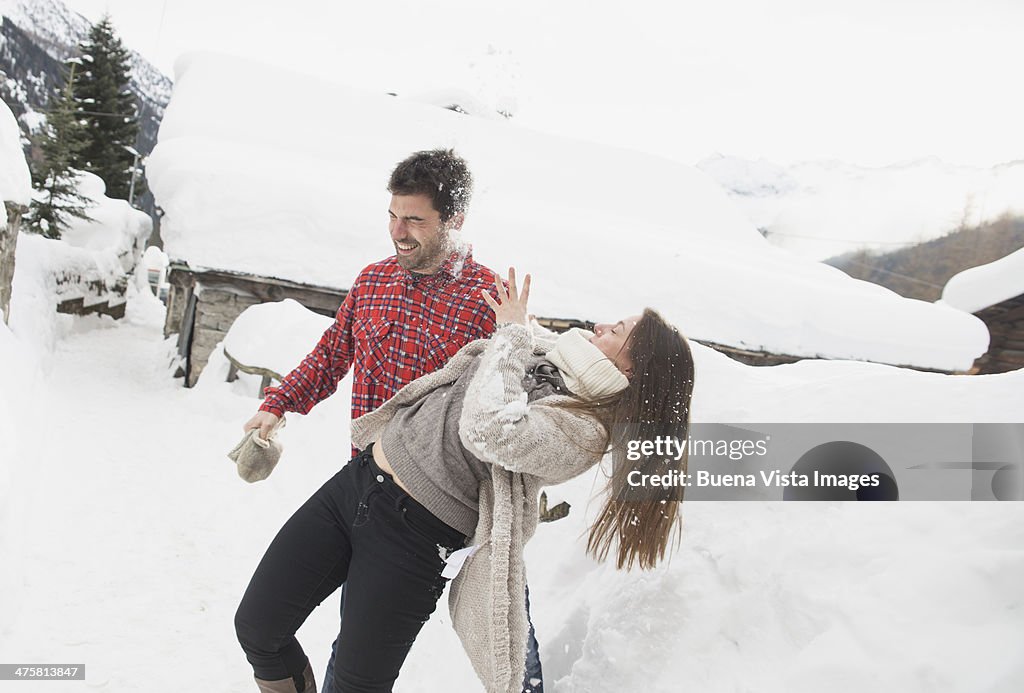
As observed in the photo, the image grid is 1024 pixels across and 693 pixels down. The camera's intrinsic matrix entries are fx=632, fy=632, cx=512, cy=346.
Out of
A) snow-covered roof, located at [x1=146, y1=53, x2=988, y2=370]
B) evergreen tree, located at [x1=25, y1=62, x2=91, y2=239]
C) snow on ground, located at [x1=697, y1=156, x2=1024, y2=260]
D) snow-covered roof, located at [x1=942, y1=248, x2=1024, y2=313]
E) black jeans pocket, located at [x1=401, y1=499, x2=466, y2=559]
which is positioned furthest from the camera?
evergreen tree, located at [x1=25, y1=62, x2=91, y2=239]

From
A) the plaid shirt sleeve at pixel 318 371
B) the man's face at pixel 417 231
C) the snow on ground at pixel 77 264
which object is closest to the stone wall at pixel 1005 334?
the man's face at pixel 417 231

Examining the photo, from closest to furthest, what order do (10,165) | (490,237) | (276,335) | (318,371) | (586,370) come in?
(586,370)
(318,371)
(10,165)
(276,335)
(490,237)

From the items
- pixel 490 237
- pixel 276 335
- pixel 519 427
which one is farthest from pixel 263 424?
pixel 490 237

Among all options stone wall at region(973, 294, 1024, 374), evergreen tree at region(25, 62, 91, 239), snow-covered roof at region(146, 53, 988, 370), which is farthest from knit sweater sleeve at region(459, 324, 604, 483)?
evergreen tree at region(25, 62, 91, 239)

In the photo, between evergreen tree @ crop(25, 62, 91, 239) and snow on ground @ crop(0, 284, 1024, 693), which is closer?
snow on ground @ crop(0, 284, 1024, 693)

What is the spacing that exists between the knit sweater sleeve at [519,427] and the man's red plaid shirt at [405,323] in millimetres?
454

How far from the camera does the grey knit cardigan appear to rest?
1481mm

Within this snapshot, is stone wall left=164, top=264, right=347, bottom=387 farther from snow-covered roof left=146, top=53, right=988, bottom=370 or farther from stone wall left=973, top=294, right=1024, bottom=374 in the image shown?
stone wall left=973, top=294, right=1024, bottom=374

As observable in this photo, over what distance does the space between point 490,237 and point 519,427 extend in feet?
24.6

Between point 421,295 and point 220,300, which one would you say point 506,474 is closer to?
point 421,295

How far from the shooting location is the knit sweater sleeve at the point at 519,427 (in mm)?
1468

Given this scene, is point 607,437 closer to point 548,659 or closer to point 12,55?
point 548,659

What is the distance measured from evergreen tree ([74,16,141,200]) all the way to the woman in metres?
25.7

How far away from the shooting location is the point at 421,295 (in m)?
2.09
